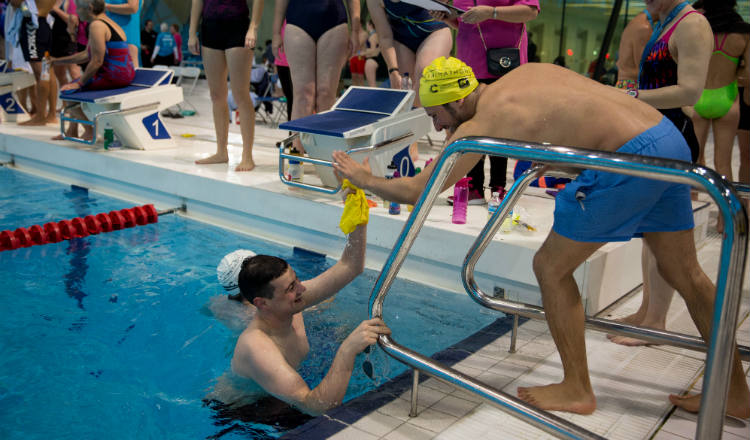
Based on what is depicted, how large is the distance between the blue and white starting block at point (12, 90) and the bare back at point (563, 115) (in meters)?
8.03

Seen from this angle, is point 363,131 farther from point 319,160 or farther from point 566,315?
point 566,315

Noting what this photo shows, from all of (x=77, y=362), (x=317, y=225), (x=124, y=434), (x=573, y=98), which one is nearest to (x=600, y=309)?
(x=573, y=98)

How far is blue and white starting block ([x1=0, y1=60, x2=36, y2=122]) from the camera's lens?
835 cm

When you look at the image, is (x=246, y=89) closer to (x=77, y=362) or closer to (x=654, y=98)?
(x=77, y=362)

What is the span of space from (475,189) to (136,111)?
12.2 feet

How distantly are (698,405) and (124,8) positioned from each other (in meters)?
6.74

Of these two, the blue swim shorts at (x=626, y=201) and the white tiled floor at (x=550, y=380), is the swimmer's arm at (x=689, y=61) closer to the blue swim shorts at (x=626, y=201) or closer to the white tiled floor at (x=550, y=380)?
the blue swim shorts at (x=626, y=201)

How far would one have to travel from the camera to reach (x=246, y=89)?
18.1ft

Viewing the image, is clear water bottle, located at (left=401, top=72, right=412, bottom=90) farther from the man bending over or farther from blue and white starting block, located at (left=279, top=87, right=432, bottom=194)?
the man bending over

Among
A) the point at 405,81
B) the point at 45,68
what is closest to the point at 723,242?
the point at 405,81

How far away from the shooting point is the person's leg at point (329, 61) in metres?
5.05

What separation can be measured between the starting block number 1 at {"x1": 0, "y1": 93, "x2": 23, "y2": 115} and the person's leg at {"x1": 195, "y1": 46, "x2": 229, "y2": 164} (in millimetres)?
4079

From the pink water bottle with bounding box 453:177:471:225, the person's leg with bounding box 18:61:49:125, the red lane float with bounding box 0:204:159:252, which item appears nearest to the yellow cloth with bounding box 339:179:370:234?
the pink water bottle with bounding box 453:177:471:225

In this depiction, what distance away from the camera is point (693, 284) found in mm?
2238
